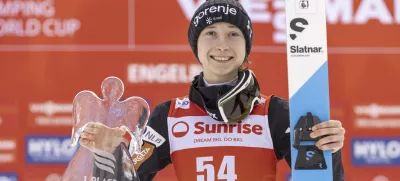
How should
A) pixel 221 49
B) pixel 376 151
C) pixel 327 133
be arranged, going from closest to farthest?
pixel 327 133 → pixel 221 49 → pixel 376 151

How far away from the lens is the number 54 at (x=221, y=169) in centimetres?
166

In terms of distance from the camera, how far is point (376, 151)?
11.2ft

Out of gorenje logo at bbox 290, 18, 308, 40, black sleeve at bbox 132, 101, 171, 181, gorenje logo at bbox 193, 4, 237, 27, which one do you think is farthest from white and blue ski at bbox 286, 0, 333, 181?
black sleeve at bbox 132, 101, 171, 181

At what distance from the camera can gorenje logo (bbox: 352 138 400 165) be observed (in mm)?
3393

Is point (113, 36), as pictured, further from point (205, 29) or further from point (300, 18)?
point (300, 18)

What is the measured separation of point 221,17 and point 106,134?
51 cm

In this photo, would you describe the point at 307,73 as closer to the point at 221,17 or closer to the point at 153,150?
the point at 221,17

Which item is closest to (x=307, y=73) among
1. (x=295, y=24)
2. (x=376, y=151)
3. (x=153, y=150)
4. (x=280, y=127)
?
(x=295, y=24)

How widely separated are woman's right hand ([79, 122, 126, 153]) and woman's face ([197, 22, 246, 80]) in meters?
0.38

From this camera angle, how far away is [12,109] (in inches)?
130

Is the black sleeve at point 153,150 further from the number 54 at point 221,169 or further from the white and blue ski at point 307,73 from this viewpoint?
the white and blue ski at point 307,73

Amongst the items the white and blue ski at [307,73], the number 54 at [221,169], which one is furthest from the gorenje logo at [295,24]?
the number 54 at [221,169]

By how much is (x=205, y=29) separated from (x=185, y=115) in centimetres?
25

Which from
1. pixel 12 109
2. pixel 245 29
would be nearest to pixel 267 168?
pixel 245 29
